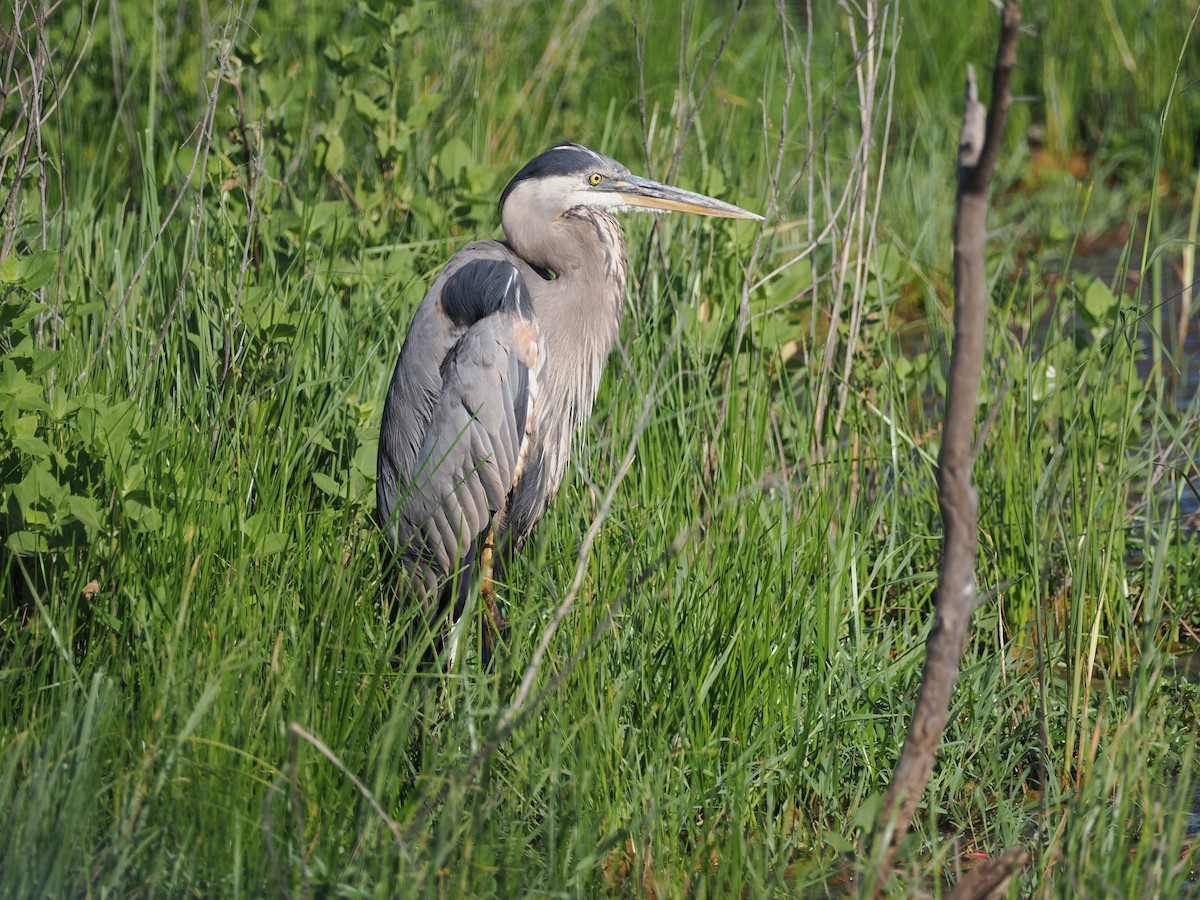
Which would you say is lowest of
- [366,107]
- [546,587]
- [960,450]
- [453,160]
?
[546,587]

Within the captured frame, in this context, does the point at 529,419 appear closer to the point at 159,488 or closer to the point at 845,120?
the point at 159,488

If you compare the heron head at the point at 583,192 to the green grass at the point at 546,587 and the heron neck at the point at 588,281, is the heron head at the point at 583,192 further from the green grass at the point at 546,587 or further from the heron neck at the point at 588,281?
the green grass at the point at 546,587

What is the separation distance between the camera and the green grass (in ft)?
6.93

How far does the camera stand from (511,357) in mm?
3225

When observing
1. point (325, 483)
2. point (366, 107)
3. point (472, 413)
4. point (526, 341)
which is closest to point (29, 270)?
point (325, 483)

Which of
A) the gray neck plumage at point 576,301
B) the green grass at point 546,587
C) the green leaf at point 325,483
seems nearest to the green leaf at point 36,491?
the green grass at point 546,587

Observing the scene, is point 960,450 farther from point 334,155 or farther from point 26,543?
point 334,155

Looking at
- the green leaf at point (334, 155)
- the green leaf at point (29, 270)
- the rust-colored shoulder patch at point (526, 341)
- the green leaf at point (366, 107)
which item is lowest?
the rust-colored shoulder patch at point (526, 341)

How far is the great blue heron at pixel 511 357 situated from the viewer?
323cm

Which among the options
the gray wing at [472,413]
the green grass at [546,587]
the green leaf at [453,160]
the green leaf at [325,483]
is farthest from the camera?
the green leaf at [453,160]

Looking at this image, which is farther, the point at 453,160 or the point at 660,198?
the point at 453,160

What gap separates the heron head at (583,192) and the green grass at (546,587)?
0.99ft

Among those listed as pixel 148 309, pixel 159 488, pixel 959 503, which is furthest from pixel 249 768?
pixel 148 309

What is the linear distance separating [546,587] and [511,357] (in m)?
0.58
